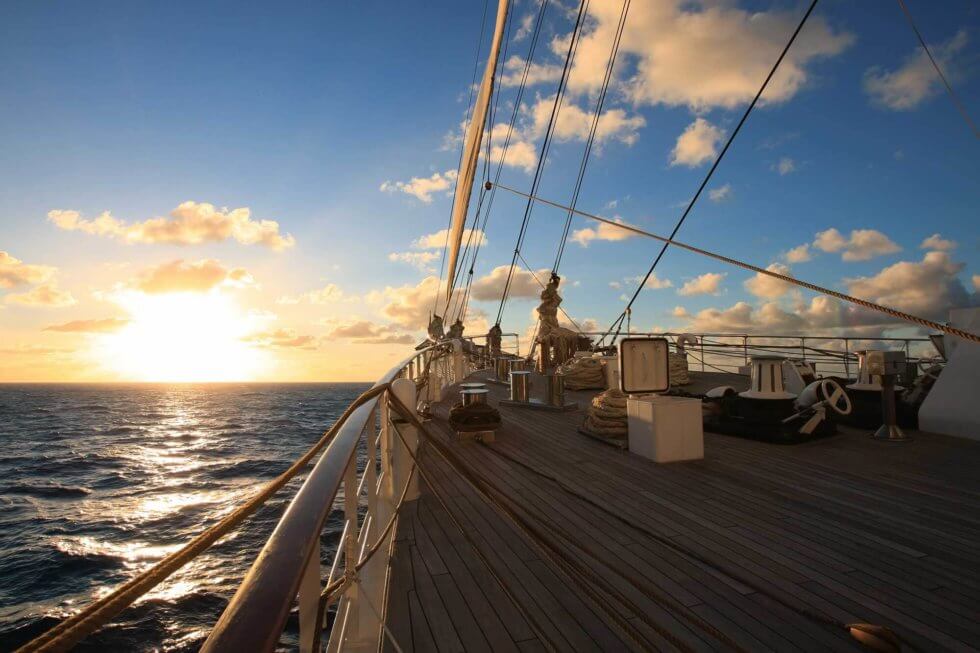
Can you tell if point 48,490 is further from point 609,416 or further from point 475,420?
point 609,416

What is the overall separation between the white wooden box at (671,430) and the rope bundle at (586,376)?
662cm

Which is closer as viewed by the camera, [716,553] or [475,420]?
[716,553]

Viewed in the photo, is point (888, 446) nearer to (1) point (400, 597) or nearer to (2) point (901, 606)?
(2) point (901, 606)

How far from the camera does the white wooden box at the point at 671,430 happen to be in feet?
17.8

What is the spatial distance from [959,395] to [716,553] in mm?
5577

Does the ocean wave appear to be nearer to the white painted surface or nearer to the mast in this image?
the mast

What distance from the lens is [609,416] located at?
20.4ft

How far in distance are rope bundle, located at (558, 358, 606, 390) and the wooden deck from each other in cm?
672

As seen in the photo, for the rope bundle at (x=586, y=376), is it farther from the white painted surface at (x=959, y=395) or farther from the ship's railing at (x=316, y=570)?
the ship's railing at (x=316, y=570)

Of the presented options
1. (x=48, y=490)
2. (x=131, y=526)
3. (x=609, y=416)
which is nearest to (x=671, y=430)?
(x=609, y=416)

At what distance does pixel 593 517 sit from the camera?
376 centimetres

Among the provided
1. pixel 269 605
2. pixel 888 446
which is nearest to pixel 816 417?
pixel 888 446

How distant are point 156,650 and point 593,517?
7.36 m

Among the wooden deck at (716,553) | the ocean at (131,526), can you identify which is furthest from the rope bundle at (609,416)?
the ocean at (131,526)
